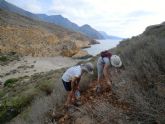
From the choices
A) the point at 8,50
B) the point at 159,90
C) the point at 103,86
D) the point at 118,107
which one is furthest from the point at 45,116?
the point at 8,50

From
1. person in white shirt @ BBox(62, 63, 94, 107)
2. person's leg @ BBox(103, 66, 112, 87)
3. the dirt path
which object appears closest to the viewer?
the dirt path

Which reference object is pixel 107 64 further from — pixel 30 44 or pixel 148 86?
pixel 30 44

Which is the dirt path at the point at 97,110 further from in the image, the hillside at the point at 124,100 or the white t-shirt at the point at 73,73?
the white t-shirt at the point at 73,73

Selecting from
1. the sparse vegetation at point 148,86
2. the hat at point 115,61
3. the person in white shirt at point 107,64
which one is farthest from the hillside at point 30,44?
the sparse vegetation at point 148,86

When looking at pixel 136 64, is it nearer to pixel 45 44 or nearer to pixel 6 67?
pixel 6 67

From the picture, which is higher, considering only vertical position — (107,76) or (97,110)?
(107,76)

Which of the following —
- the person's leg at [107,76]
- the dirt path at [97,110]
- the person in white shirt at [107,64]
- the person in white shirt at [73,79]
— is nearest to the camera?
the dirt path at [97,110]

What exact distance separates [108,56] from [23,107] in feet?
15.4

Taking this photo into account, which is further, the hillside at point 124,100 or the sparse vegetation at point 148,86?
the hillside at point 124,100

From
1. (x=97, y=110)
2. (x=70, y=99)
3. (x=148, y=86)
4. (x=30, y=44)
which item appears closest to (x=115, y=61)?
(x=70, y=99)

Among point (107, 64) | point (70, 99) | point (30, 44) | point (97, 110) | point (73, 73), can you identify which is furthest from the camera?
point (30, 44)

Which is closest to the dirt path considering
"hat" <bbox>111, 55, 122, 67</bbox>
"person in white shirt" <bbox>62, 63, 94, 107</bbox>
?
"person in white shirt" <bbox>62, 63, 94, 107</bbox>

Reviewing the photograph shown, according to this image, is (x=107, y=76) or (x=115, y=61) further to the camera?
(x=115, y=61)

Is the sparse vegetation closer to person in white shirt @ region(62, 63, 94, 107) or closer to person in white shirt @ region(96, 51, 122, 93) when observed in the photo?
person in white shirt @ region(96, 51, 122, 93)
